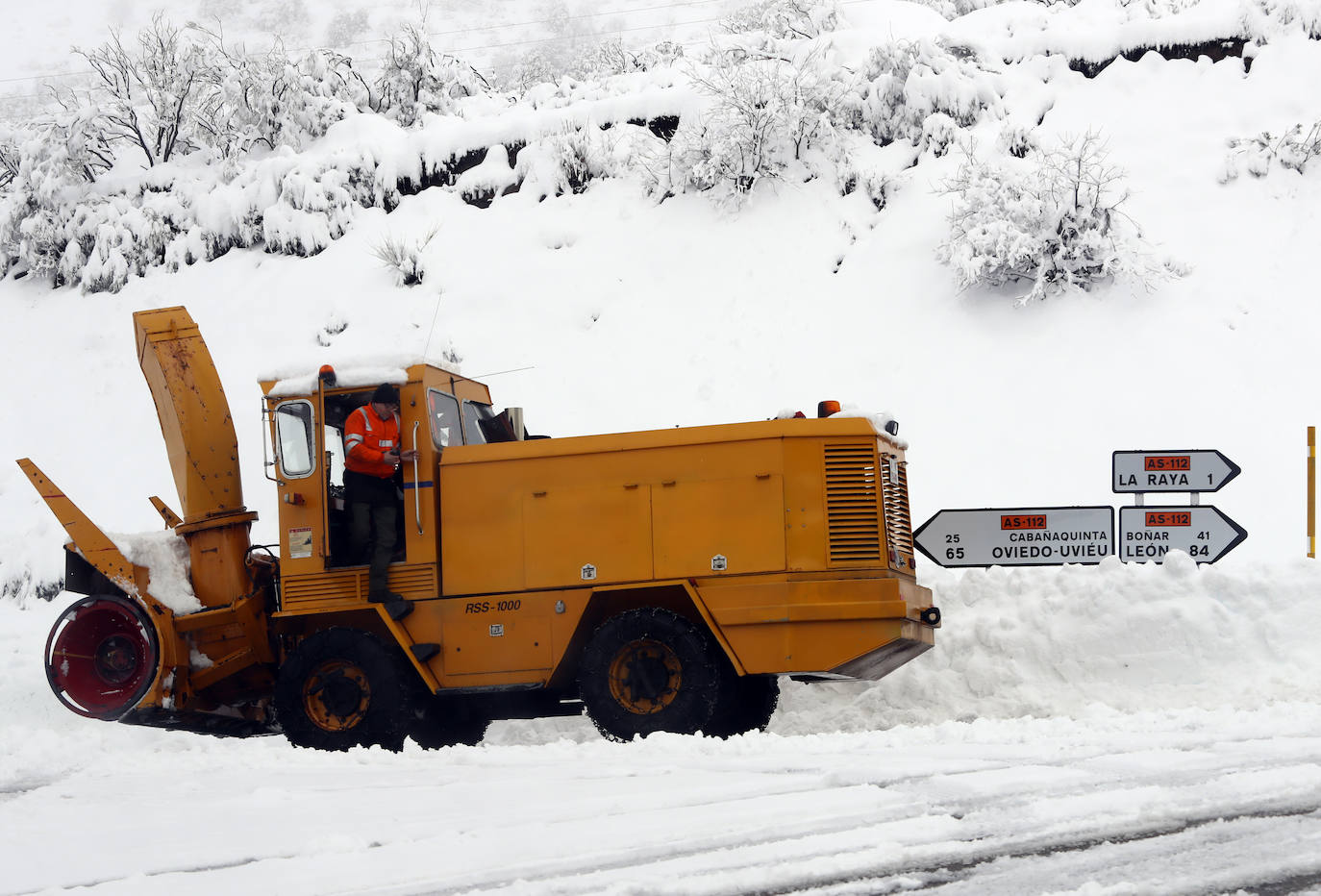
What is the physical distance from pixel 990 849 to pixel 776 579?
3394mm

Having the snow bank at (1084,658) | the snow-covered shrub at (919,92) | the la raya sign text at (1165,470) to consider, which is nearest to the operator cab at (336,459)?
the snow bank at (1084,658)

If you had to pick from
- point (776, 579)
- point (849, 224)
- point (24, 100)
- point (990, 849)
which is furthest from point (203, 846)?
point (24, 100)

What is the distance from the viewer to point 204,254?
2353 cm

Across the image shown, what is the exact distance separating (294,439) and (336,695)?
1.87 meters

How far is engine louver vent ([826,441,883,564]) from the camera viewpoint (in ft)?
26.8

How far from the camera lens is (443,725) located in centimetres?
909

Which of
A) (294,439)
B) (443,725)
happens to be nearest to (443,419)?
(294,439)

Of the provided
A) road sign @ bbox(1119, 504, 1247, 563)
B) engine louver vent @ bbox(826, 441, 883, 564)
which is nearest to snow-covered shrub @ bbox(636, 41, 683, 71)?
road sign @ bbox(1119, 504, 1247, 563)

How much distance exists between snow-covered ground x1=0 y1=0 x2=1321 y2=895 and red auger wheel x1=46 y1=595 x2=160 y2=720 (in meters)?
0.43

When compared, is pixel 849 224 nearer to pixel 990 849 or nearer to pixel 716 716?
pixel 716 716

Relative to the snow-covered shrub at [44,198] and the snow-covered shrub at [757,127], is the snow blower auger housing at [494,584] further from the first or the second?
the snow-covered shrub at [44,198]

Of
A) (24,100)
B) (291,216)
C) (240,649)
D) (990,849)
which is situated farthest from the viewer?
(24,100)

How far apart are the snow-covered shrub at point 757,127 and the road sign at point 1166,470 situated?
11768 millimetres

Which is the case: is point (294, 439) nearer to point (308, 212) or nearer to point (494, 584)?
point (494, 584)
